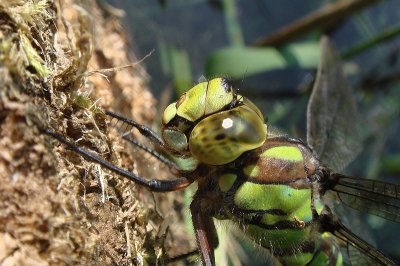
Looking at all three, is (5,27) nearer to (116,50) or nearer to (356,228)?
(116,50)

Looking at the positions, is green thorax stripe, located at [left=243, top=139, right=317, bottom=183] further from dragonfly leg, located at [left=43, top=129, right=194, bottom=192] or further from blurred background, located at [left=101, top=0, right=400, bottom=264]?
blurred background, located at [left=101, top=0, right=400, bottom=264]

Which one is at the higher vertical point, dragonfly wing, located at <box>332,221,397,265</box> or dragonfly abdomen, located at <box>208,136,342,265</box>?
dragonfly abdomen, located at <box>208,136,342,265</box>

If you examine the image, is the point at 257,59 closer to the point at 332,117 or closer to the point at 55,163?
the point at 332,117

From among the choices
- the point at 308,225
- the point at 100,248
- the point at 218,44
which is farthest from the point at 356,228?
the point at 218,44

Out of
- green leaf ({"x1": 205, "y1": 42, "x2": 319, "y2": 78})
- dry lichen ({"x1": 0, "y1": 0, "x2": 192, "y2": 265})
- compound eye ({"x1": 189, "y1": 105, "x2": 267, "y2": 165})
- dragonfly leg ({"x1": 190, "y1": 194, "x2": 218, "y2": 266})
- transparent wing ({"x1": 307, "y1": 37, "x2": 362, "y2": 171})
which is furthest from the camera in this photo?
green leaf ({"x1": 205, "y1": 42, "x2": 319, "y2": 78})

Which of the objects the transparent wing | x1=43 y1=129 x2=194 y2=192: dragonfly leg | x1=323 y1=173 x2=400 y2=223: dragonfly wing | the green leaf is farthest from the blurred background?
x1=43 y1=129 x2=194 y2=192: dragonfly leg
